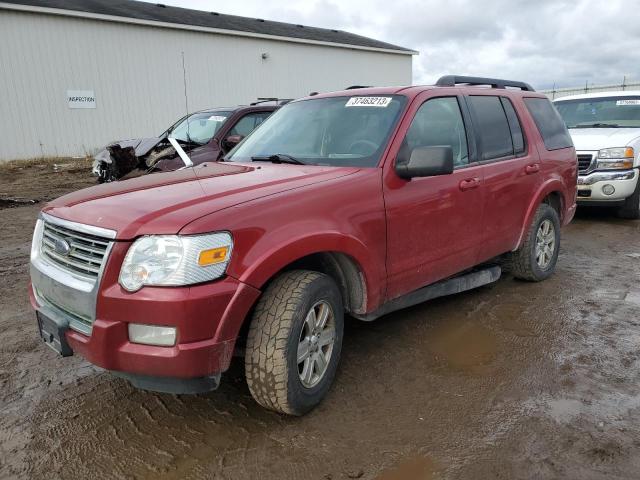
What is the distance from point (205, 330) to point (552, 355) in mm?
2459

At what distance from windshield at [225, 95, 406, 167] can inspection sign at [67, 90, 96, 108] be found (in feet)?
49.7

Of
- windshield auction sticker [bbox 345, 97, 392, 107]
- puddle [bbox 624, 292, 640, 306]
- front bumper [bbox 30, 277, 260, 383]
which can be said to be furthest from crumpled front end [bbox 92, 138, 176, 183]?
puddle [bbox 624, 292, 640, 306]

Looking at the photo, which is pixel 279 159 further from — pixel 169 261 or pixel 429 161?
pixel 169 261

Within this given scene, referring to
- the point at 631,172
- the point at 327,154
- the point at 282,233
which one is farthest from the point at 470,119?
the point at 631,172

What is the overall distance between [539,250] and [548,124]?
124 centimetres

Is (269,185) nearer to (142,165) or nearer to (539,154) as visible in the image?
(539,154)

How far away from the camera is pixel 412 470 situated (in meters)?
2.46

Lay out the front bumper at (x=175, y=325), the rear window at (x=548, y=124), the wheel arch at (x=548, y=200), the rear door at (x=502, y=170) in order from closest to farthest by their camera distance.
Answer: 1. the front bumper at (x=175, y=325)
2. the rear door at (x=502, y=170)
3. the wheel arch at (x=548, y=200)
4. the rear window at (x=548, y=124)

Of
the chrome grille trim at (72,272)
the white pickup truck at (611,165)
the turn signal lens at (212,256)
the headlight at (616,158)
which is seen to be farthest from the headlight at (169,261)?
the headlight at (616,158)

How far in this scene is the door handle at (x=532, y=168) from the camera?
461 centimetres

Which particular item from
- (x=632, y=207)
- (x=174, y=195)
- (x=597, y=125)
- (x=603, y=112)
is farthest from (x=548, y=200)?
(x=603, y=112)

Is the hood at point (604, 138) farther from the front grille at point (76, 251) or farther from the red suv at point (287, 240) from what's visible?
the front grille at point (76, 251)

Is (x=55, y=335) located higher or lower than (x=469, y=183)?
lower

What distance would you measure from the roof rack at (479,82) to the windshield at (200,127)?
15.3 feet
